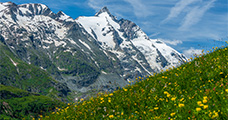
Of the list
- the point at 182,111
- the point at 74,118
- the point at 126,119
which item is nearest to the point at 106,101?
the point at 74,118

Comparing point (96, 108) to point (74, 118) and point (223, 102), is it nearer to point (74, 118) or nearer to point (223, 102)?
point (74, 118)

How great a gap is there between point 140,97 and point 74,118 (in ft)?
9.24

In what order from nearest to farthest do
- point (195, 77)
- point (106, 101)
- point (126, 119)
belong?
point (126, 119) → point (195, 77) → point (106, 101)

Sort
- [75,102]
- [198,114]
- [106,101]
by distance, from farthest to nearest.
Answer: [75,102] < [106,101] < [198,114]

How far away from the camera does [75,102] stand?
468 inches

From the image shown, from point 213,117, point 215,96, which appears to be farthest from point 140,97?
point 213,117

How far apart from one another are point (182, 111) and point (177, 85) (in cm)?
334

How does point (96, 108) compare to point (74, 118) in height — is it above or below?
above

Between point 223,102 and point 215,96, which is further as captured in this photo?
point 215,96

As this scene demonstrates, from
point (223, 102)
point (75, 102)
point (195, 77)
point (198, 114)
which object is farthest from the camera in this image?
point (75, 102)

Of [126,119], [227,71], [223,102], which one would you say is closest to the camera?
[223,102]

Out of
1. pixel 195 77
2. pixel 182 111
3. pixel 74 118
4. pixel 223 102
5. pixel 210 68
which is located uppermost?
pixel 210 68

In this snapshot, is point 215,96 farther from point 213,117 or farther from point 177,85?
point 177,85

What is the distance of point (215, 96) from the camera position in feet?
18.0
